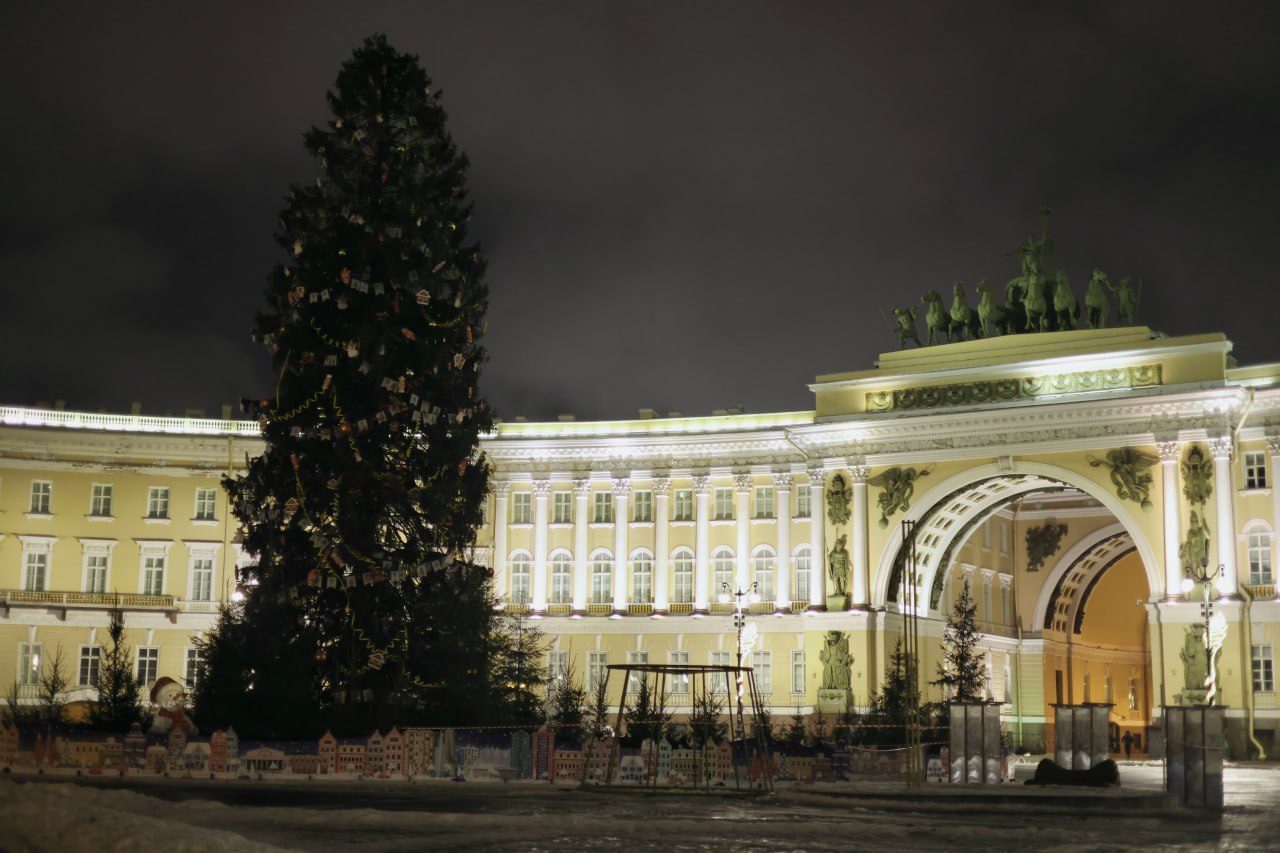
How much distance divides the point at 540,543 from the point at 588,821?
44818mm

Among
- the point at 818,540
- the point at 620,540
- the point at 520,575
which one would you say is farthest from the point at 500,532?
the point at 818,540

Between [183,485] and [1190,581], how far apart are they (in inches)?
1525

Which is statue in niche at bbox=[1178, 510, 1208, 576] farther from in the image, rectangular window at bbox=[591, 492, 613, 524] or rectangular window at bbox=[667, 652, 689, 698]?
Result: rectangular window at bbox=[591, 492, 613, 524]

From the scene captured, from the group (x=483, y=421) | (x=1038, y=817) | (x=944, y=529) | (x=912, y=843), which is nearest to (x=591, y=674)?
(x=944, y=529)

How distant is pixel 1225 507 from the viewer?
52.5 metres

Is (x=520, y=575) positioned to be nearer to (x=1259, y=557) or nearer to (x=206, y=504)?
(x=206, y=504)

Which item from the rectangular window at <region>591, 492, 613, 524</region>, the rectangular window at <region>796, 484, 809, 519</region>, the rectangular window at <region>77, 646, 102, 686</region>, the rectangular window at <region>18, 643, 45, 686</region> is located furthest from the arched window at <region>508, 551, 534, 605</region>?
the rectangular window at <region>18, 643, 45, 686</region>

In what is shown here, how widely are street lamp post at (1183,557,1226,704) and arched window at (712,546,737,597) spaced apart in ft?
59.5

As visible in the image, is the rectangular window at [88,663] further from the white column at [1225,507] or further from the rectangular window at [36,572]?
the white column at [1225,507]

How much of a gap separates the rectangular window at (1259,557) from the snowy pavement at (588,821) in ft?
84.5

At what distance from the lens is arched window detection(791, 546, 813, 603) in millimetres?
62272

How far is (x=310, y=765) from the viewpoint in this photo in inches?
1302

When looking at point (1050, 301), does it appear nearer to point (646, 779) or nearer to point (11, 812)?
point (646, 779)

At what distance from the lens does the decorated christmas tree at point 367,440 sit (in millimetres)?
35594
